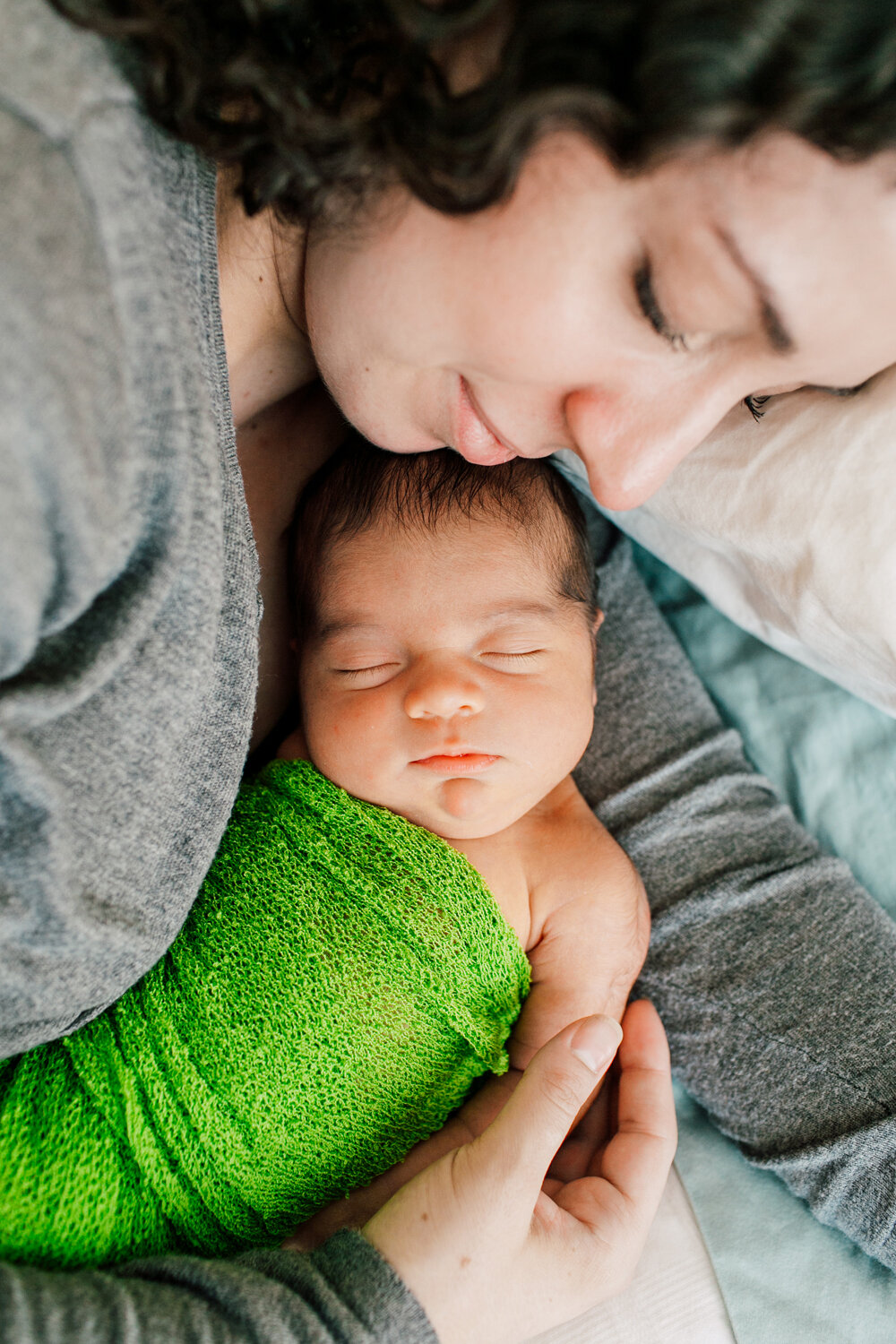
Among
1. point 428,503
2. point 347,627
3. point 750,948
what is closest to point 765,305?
point 428,503

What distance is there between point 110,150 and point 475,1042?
976mm

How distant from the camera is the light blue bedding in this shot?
1135mm

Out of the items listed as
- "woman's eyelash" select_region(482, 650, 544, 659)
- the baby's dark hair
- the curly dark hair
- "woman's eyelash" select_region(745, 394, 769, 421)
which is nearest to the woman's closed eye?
"woman's eyelash" select_region(482, 650, 544, 659)

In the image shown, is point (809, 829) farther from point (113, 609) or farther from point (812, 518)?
point (113, 609)

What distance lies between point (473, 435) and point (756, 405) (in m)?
0.40

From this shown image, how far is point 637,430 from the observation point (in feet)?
2.96

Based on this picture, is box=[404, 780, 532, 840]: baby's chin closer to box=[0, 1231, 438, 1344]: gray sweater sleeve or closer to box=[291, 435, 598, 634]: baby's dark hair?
box=[291, 435, 598, 634]: baby's dark hair

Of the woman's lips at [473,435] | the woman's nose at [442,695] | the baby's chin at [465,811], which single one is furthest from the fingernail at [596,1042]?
the woman's lips at [473,435]

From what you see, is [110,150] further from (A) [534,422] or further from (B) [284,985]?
(B) [284,985]

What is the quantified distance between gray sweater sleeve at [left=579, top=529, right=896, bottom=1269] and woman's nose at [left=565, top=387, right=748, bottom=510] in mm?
576

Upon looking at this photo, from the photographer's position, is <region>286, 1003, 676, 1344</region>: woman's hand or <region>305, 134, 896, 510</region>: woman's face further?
<region>286, 1003, 676, 1344</region>: woman's hand

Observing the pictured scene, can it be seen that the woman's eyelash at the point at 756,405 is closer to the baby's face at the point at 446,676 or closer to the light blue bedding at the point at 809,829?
the baby's face at the point at 446,676

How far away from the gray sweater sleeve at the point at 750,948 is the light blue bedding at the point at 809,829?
0.16 ft

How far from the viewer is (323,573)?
1.24 metres
